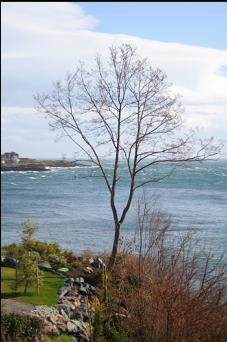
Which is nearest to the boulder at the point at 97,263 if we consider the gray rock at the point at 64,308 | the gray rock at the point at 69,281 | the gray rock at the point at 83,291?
the gray rock at the point at 69,281

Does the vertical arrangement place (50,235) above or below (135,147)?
below

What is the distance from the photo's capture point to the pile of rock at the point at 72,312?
38.6ft

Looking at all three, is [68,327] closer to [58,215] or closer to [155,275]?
[155,275]

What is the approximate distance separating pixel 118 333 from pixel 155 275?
1446 mm

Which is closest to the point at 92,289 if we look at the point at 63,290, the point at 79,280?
the point at 79,280

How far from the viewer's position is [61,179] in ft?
105

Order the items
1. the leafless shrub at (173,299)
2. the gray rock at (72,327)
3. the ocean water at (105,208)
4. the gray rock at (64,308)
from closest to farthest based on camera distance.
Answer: the leafless shrub at (173,299) < the gray rock at (72,327) < the gray rock at (64,308) < the ocean water at (105,208)

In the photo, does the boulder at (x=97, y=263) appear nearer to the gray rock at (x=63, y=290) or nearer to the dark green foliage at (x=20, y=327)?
the gray rock at (x=63, y=290)

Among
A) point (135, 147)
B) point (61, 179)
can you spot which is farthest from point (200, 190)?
point (61, 179)

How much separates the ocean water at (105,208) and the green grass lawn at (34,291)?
163cm

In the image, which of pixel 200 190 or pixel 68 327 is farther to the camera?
pixel 200 190

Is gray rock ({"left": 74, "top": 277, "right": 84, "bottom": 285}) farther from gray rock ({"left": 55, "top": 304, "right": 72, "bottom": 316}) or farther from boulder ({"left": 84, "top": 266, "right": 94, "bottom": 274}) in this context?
gray rock ({"left": 55, "top": 304, "right": 72, "bottom": 316})

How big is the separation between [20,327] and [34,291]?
10.2ft

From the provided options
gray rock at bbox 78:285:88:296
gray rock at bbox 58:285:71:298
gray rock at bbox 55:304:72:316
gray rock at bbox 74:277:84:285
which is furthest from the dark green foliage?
gray rock at bbox 74:277:84:285
